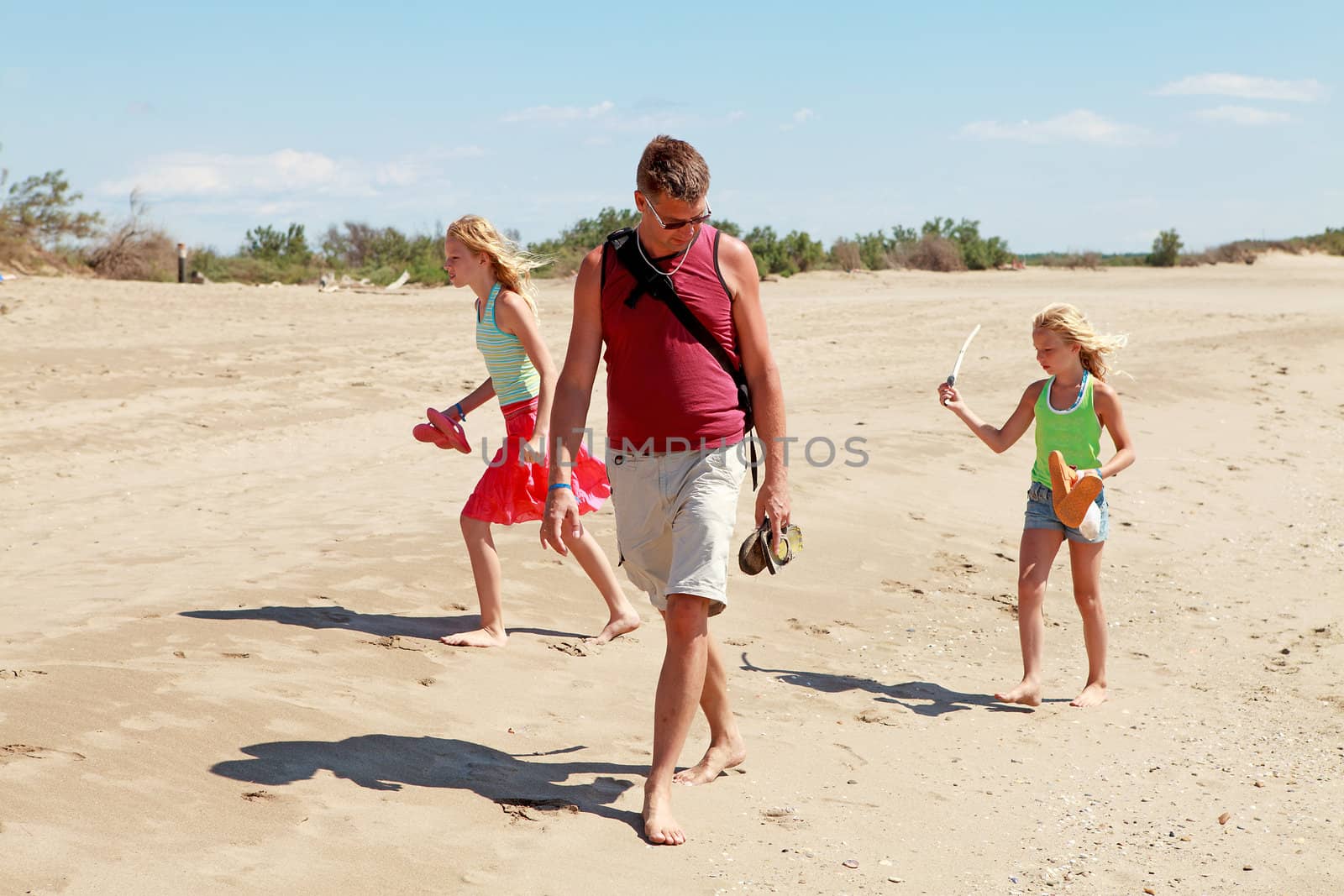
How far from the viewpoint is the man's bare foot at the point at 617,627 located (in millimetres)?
5926

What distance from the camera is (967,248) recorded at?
32344 mm

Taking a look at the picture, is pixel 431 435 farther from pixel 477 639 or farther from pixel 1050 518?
pixel 1050 518

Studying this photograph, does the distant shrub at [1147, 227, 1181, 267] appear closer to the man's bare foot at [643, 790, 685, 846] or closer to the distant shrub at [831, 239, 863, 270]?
the distant shrub at [831, 239, 863, 270]

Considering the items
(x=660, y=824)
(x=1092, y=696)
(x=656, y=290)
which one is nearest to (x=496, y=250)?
(x=656, y=290)

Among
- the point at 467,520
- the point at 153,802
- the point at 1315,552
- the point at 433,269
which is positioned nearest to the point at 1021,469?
the point at 1315,552

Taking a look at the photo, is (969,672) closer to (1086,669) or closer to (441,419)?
(1086,669)

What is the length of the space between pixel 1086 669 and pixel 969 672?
22.8 inches

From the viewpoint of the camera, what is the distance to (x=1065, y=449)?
5.66m

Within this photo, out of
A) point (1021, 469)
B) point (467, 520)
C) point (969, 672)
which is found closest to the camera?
point (467, 520)

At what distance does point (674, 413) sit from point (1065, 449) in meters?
2.42

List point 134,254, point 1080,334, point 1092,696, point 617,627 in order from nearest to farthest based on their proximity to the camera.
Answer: point 1080,334
point 1092,696
point 617,627
point 134,254

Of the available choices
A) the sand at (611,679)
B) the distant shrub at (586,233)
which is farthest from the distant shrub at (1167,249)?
the sand at (611,679)

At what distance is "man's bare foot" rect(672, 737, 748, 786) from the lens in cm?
431

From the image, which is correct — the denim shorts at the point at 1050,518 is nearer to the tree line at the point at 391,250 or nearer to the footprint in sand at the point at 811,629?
the footprint in sand at the point at 811,629
